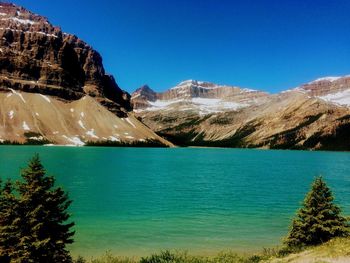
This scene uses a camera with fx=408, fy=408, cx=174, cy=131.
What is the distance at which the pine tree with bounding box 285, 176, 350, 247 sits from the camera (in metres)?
31.5

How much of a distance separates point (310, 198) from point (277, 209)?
96.1 ft

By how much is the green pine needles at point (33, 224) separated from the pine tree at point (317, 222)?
60.6 ft

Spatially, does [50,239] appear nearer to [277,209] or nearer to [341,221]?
[341,221]

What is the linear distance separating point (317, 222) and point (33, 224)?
69.7 ft

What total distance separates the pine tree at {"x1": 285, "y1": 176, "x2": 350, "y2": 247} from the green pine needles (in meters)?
18.5

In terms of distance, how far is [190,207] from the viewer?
61.0 metres

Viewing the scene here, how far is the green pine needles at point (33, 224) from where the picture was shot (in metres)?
22.1

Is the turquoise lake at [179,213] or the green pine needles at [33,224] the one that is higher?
the green pine needles at [33,224]

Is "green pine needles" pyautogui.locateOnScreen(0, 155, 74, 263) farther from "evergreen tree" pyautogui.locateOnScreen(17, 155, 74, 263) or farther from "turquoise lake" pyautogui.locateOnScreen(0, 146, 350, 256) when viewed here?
"turquoise lake" pyautogui.locateOnScreen(0, 146, 350, 256)

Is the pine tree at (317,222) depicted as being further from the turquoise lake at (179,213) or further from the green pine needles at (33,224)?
the green pine needles at (33,224)

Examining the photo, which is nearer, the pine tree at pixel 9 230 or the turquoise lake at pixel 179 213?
the pine tree at pixel 9 230

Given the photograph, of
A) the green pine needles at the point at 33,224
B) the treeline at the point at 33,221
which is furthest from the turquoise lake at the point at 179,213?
the green pine needles at the point at 33,224

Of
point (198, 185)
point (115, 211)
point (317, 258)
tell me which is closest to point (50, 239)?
point (317, 258)

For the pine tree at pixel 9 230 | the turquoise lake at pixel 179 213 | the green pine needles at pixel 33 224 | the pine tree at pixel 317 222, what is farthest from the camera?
the turquoise lake at pixel 179 213
